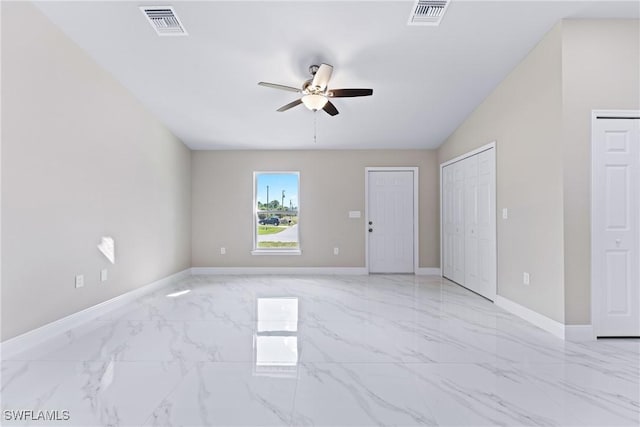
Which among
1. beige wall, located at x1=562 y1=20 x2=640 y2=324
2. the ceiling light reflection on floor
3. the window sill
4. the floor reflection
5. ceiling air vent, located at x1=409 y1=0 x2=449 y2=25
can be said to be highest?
ceiling air vent, located at x1=409 y1=0 x2=449 y2=25

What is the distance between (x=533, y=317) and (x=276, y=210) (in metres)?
4.34

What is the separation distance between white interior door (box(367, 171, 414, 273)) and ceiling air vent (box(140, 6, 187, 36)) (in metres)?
3.95

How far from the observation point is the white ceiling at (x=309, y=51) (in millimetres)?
2686

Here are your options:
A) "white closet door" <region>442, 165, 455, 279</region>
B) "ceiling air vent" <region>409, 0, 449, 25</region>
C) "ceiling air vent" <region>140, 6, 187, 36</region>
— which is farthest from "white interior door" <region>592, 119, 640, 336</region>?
"ceiling air vent" <region>140, 6, 187, 36</region>

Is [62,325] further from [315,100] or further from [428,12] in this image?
[428,12]

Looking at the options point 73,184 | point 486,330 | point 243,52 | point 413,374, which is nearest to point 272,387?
point 413,374

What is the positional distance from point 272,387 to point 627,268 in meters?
3.21

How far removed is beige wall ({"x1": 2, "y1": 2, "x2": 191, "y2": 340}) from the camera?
246cm

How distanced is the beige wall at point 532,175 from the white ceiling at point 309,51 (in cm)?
25

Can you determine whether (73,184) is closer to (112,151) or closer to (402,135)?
(112,151)

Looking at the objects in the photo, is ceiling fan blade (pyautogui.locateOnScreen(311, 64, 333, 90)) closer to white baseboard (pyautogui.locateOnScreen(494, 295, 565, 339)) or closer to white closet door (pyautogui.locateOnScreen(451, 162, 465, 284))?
white closet door (pyautogui.locateOnScreen(451, 162, 465, 284))

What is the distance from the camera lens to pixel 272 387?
193 centimetres

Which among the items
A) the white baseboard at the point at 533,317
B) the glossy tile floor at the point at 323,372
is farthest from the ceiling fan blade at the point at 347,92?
the white baseboard at the point at 533,317

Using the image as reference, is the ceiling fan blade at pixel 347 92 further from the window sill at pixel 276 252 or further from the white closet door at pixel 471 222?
the window sill at pixel 276 252
